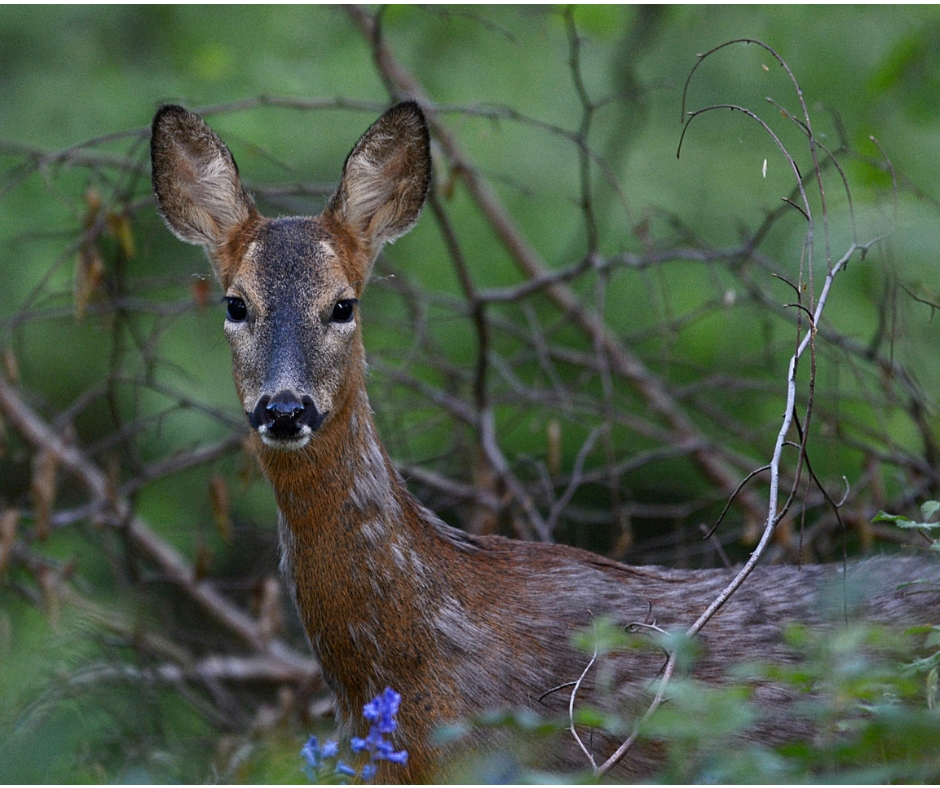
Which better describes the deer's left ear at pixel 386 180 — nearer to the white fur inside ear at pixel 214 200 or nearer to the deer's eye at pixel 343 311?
the white fur inside ear at pixel 214 200

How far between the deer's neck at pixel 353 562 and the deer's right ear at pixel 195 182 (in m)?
1.07

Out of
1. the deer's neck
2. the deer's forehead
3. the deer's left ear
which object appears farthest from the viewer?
the deer's left ear

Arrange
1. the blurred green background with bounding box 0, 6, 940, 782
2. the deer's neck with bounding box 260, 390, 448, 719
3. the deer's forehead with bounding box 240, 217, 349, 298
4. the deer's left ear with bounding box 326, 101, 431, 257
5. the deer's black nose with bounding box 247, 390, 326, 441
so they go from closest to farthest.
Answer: the deer's black nose with bounding box 247, 390, 326, 441
the deer's neck with bounding box 260, 390, 448, 719
the deer's forehead with bounding box 240, 217, 349, 298
the deer's left ear with bounding box 326, 101, 431, 257
the blurred green background with bounding box 0, 6, 940, 782

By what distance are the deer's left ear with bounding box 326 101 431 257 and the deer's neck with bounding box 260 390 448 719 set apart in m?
0.92


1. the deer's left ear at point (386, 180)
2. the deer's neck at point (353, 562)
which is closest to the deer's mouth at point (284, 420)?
the deer's neck at point (353, 562)

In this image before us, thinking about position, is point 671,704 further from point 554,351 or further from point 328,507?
point 554,351

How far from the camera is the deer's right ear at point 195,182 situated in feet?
15.8

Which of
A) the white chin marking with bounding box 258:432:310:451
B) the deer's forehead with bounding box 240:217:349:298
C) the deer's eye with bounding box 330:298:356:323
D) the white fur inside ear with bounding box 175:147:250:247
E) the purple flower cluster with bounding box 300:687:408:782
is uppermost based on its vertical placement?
the white fur inside ear with bounding box 175:147:250:247

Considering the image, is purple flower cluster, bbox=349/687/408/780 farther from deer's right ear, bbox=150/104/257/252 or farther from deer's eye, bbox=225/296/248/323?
deer's right ear, bbox=150/104/257/252

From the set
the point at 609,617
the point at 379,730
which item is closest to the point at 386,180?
the point at 609,617

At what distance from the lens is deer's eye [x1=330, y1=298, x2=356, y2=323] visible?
4324 millimetres

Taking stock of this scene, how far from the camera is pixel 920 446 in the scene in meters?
7.26

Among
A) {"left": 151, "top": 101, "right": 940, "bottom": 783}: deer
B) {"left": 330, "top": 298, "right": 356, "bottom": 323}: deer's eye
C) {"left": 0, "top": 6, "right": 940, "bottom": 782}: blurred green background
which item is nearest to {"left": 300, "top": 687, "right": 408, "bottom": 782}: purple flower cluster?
{"left": 151, "top": 101, "right": 940, "bottom": 783}: deer

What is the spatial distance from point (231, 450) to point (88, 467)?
1.31 metres
